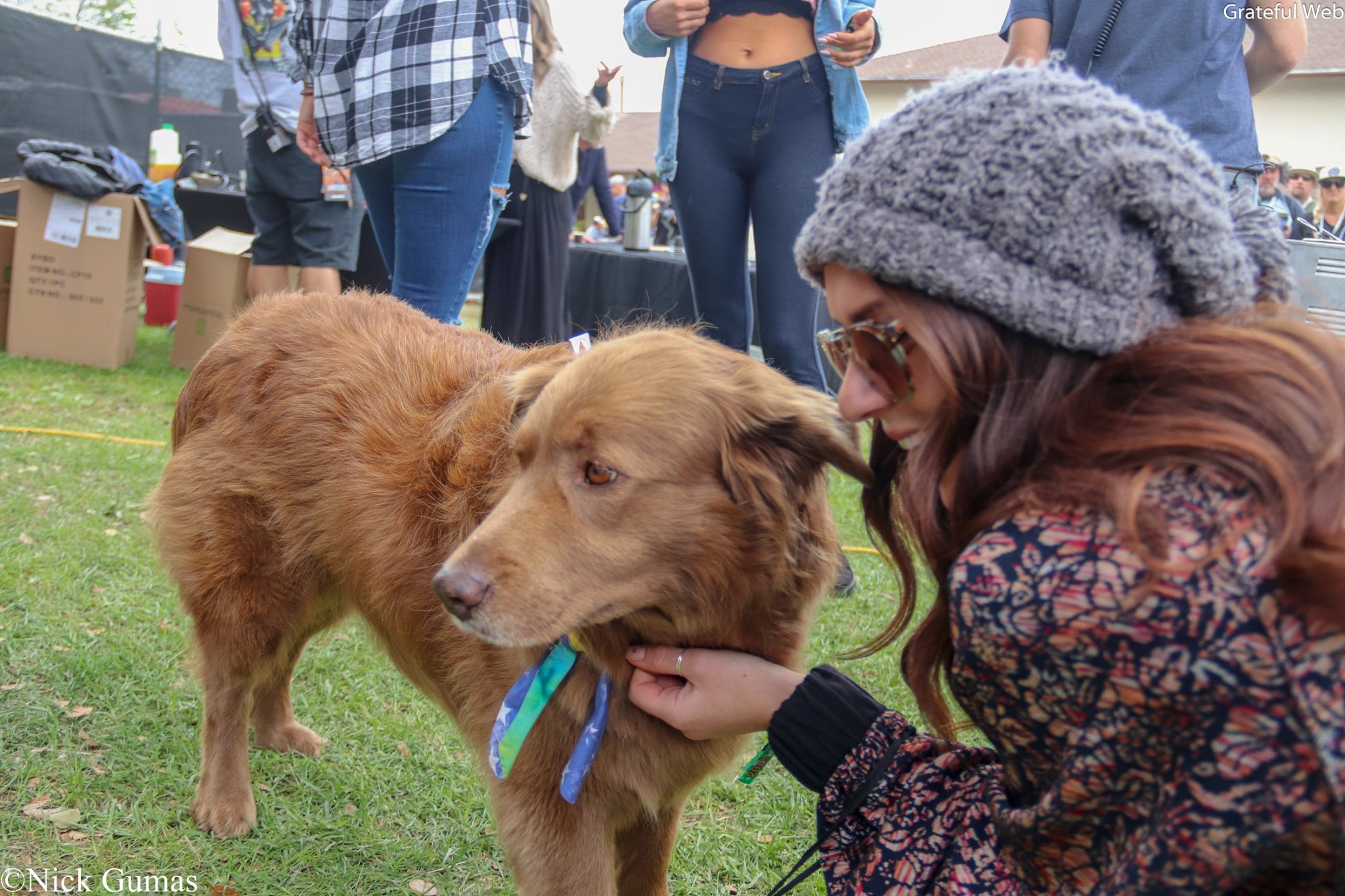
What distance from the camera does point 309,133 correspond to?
398 centimetres

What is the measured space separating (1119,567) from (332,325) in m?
2.11

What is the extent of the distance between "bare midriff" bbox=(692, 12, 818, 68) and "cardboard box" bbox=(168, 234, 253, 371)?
17.1ft

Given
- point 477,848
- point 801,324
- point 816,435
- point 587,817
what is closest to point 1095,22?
point 801,324

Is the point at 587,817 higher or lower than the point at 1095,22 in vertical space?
lower

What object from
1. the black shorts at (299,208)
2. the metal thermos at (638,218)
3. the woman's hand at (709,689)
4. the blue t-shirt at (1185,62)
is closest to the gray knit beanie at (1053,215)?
the woman's hand at (709,689)

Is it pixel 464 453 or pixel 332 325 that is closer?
pixel 464 453

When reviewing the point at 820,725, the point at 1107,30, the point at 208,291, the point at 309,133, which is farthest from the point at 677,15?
the point at 208,291

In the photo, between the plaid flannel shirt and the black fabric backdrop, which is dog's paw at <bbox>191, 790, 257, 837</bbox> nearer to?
the plaid flannel shirt

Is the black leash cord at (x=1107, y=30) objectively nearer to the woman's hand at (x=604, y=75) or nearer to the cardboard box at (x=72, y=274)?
the woman's hand at (x=604, y=75)

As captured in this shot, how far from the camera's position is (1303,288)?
5.10 ft

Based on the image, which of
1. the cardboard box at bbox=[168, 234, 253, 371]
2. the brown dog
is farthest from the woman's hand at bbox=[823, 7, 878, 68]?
the cardboard box at bbox=[168, 234, 253, 371]

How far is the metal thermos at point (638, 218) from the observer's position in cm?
952

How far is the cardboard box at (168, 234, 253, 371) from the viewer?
24.8ft

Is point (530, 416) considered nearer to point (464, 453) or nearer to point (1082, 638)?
point (464, 453)
